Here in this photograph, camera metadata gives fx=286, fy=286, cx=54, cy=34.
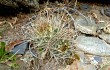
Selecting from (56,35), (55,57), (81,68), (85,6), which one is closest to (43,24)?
(56,35)

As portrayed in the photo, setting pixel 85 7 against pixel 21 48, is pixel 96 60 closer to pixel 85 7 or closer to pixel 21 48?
pixel 21 48

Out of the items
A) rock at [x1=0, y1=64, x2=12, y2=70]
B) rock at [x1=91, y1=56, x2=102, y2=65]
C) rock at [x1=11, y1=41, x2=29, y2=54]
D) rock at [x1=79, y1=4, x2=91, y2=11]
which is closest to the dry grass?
rock at [x1=11, y1=41, x2=29, y2=54]

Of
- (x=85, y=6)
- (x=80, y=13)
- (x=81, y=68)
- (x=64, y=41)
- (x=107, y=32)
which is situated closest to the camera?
(x=81, y=68)

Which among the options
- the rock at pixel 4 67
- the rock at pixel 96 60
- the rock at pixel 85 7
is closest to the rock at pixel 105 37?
the rock at pixel 96 60

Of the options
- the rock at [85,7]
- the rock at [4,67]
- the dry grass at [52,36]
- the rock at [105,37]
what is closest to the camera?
the rock at [4,67]

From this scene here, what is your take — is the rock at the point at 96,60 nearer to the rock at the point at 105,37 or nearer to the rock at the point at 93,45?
the rock at the point at 93,45

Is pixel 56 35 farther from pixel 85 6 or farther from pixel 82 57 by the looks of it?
pixel 85 6

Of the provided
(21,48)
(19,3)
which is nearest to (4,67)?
(21,48)

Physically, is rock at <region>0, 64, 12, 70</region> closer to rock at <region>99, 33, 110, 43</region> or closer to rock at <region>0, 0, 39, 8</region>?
rock at <region>0, 0, 39, 8</region>

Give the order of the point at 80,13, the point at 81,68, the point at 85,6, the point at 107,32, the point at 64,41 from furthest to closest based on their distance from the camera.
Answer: the point at 85,6 < the point at 80,13 < the point at 107,32 < the point at 64,41 < the point at 81,68
